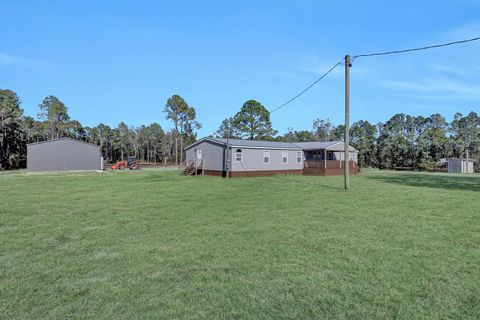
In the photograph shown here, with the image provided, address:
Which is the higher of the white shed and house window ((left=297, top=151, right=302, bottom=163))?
house window ((left=297, top=151, right=302, bottom=163))

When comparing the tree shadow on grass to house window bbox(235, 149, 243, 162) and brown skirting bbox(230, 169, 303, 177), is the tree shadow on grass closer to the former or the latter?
brown skirting bbox(230, 169, 303, 177)

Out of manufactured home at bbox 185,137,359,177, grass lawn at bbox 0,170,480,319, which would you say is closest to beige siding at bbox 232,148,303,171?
manufactured home at bbox 185,137,359,177

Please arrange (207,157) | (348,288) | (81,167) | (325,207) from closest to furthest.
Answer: (348,288), (325,207), (207,157), (81,167)

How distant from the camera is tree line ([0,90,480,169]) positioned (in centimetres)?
4588

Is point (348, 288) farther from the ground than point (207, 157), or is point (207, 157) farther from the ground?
point (207, 157)

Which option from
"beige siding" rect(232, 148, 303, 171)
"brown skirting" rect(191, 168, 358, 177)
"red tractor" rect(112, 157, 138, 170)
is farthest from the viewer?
"red tractor" rect(112, 157, 138, 170)

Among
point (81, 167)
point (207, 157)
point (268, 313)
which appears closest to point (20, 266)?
point (268, 313)

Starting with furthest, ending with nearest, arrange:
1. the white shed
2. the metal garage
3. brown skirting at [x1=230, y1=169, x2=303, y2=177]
Answer: the white shed
the metal garage
brown skirting at [x1=230, y1=169, x2=303, y2=177]

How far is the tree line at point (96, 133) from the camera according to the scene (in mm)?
42250

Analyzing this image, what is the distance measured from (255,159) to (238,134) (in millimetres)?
33283

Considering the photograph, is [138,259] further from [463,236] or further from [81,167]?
[81,167]

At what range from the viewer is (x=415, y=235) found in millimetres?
5910

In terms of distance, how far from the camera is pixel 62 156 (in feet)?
115

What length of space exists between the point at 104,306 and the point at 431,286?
353 centimetres
